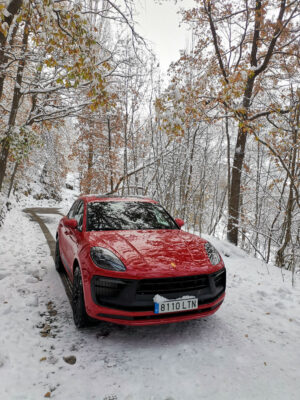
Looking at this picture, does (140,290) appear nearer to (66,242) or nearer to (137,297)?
A: (137,297)

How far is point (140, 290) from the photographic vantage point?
271 cm

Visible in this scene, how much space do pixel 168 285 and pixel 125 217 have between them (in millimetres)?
1586

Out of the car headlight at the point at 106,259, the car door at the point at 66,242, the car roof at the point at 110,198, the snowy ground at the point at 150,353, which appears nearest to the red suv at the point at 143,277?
the car headlight at the point at 106,259

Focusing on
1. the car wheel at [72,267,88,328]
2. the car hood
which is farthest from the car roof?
the car wheel at [72,267,88,328]

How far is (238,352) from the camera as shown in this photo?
279 cm

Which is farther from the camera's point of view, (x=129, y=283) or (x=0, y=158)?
(x=0, y=158)

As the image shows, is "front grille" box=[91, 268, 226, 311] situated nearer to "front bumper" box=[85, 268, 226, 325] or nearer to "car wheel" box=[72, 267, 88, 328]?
"front bumper" box=[85, 268, 226, 325]

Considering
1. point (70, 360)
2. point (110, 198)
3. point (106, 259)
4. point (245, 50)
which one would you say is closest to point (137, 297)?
point (106, 259)

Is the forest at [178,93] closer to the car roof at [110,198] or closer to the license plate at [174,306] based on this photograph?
the car roof at [110,198]

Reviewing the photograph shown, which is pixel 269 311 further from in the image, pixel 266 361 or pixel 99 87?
pixel 99 87

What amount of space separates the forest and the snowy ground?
2004mm

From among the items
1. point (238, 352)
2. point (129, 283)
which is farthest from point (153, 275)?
point (238, 352)

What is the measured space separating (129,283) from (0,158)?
8081 mm

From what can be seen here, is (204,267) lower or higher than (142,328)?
higher
